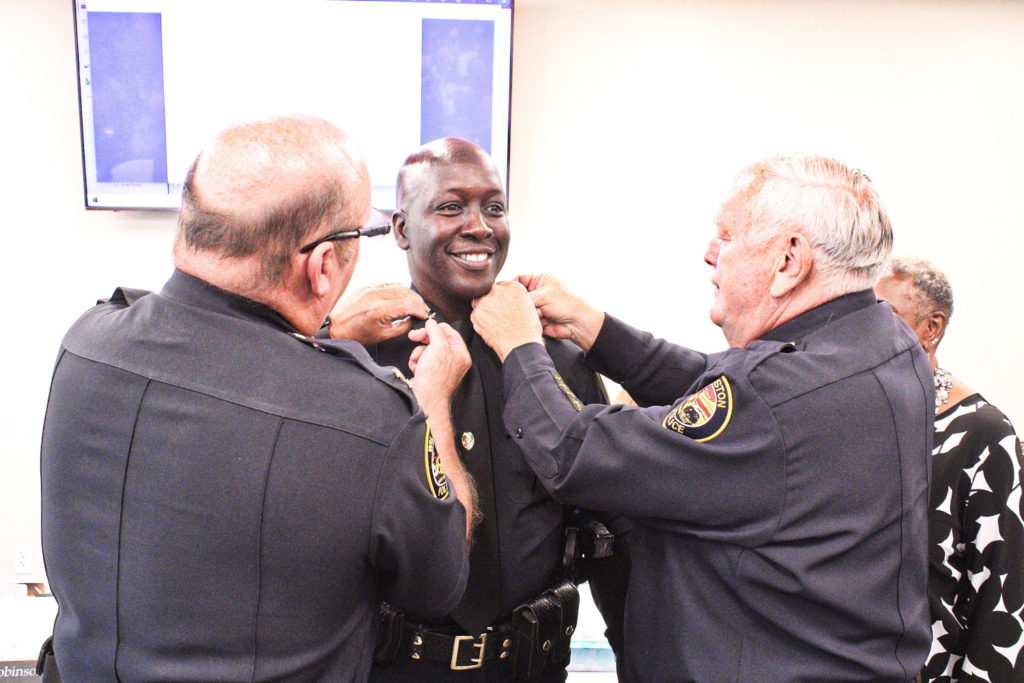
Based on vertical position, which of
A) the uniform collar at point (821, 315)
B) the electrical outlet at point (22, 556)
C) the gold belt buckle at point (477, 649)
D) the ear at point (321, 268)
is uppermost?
the ear at point (321, 268)

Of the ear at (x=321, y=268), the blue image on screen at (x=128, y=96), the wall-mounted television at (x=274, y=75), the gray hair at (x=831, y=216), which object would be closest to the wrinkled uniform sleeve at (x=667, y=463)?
the gray hair at (x=831, y=216)

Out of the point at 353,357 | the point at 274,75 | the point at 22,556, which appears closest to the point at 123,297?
the point at 353,357

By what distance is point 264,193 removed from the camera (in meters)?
0.94

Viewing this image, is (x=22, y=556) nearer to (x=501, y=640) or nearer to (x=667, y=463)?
(x=501, y=640)

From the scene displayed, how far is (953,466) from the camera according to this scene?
1646mm

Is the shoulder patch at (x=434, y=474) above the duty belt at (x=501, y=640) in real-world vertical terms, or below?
above

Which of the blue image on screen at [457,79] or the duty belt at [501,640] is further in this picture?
the blue image on screen at [457,79]

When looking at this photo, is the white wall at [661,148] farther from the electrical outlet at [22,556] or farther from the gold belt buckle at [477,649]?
the gold belt buckle at [477,649]

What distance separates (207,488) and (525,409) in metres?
0.57

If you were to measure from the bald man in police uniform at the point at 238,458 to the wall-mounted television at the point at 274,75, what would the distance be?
178 cm

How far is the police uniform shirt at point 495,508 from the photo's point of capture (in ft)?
4.69

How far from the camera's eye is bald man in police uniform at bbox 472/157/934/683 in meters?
1.16

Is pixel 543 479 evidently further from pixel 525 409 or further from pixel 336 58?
pixel 336 58

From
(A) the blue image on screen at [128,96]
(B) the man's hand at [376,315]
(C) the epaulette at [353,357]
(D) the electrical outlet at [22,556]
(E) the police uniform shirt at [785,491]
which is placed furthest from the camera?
(D) the electrical outlet at [22,556]
